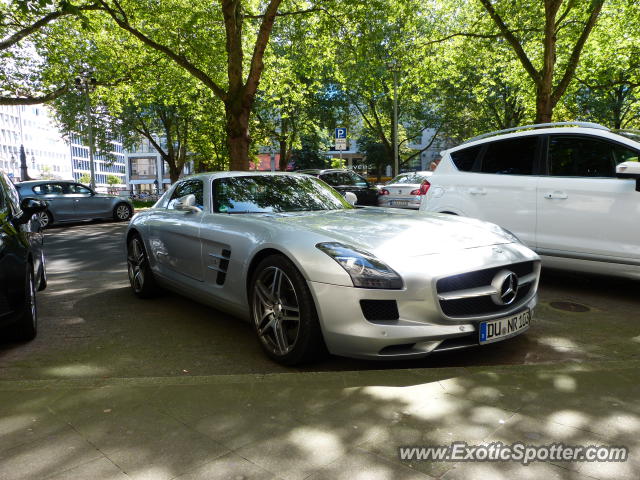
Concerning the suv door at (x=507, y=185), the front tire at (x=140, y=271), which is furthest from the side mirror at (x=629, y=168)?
the front tire at (x=140, y=271)

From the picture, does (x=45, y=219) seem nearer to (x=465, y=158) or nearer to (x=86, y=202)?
(x=86, y=202)

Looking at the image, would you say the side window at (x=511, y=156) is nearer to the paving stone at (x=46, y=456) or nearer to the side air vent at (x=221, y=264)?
the side air vent at (x=221, y=264)

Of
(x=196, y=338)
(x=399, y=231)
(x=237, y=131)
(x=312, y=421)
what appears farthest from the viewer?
(x=237, y=131)

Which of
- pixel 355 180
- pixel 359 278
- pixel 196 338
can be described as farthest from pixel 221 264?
pixel 355 180

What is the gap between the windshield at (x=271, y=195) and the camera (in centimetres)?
471

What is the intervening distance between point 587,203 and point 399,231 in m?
2.81

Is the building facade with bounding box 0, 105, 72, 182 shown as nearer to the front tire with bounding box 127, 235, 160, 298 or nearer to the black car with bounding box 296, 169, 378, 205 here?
the black car with bounding box 296, 169, 378, 205

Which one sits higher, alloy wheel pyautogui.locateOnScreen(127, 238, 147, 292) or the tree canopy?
the tree canopy

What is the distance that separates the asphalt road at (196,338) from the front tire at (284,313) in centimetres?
17

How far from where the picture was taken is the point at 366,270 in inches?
129

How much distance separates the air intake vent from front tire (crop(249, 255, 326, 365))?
343 mm

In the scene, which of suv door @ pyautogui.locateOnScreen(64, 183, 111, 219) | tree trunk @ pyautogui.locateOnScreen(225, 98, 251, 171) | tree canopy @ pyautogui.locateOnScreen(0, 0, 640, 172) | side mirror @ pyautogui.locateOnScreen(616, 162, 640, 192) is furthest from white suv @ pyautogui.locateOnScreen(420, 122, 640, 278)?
suv door @ pyautogui.locateOnScreen(64, 183, 111, 219)

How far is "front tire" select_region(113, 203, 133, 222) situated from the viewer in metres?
18.3

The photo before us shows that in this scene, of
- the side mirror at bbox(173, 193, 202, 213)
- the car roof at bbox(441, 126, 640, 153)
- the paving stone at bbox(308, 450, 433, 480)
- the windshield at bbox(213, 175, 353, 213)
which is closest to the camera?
the paving stone at bbox(308, 450, 433, 480)
